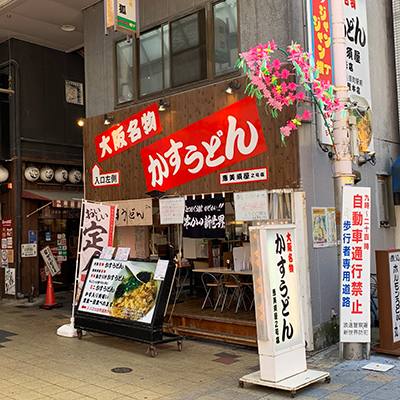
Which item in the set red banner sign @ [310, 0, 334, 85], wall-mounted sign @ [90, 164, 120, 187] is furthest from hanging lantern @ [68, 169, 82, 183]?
red banner sign @ [310, 0, 334, 85]

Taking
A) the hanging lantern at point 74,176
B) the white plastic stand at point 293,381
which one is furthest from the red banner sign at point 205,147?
the hanging lantern at point 74,176

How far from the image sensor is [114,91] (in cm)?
1210

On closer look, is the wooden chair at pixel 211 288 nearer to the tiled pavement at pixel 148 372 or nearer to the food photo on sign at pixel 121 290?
the tiled pavement at pixel 148 372

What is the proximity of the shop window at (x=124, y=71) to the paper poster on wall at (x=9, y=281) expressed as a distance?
7108 mm

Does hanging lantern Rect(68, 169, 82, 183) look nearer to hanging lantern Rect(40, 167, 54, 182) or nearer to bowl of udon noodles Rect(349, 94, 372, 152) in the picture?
hanging lantern Rect(40, 167, 54, 182)

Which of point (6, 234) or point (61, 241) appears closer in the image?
point (6, 234)

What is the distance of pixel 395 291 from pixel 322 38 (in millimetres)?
4768

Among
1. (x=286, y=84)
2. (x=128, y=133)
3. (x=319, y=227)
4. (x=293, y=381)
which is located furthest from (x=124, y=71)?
(x=293, y=381)

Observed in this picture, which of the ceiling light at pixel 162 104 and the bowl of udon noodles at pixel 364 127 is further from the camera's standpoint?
the ceiling light at pixel 162 104

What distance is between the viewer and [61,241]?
17047mm

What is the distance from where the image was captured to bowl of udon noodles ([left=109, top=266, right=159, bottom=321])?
888 centimetres

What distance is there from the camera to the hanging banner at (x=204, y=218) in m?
9.63

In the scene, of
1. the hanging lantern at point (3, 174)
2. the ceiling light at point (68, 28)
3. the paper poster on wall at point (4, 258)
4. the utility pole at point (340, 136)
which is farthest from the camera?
the paper poster on wall at point (4, 258)

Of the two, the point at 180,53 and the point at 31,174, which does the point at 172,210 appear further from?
the point at 31,174
